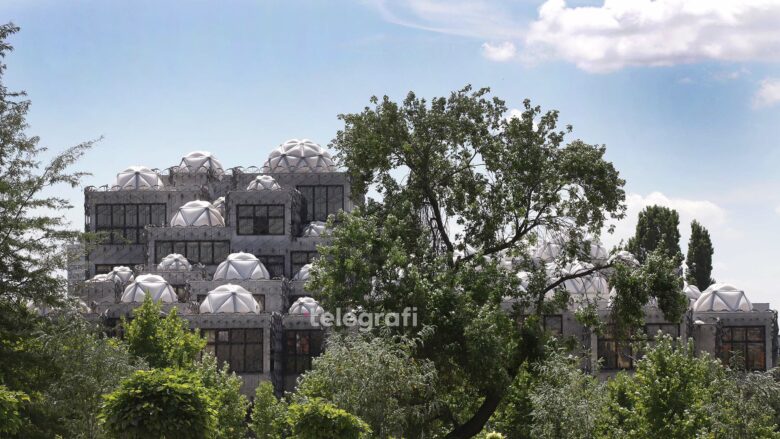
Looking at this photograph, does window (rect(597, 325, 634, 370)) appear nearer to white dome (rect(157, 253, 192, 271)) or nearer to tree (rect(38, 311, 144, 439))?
white dome (rect(157, 253, 192, 271))

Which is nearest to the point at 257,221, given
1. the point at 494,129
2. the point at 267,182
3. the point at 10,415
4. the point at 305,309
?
the point at 267,182

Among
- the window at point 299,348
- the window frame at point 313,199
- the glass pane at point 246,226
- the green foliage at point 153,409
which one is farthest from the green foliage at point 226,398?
the window frame at point 313,199

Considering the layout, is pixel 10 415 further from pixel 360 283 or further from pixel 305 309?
pixel 305 309

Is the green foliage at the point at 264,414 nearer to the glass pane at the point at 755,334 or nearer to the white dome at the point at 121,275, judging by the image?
the white dome at the point at 121,275

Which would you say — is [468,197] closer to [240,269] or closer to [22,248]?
[22,248]

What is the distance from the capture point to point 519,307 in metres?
46.8

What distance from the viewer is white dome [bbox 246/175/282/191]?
107 m

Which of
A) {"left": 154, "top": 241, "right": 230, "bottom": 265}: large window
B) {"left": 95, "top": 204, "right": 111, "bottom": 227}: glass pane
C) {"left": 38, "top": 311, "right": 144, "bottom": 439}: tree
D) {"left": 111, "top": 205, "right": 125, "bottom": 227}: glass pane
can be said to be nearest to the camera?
{"left": 38, "top": 311, "right": 144, "bottom": 439}: tree

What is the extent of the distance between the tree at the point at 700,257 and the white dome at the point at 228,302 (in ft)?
146

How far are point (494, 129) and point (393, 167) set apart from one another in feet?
13.2

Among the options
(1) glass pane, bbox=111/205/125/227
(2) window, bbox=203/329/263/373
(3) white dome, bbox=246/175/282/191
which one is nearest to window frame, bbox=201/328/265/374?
(2) window, bbox=203/329/263/373

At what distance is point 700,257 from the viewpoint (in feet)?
392

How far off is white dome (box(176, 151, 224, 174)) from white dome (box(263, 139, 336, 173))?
6.22 meters

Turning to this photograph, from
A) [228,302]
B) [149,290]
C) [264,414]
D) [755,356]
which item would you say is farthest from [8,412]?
[755,356]
